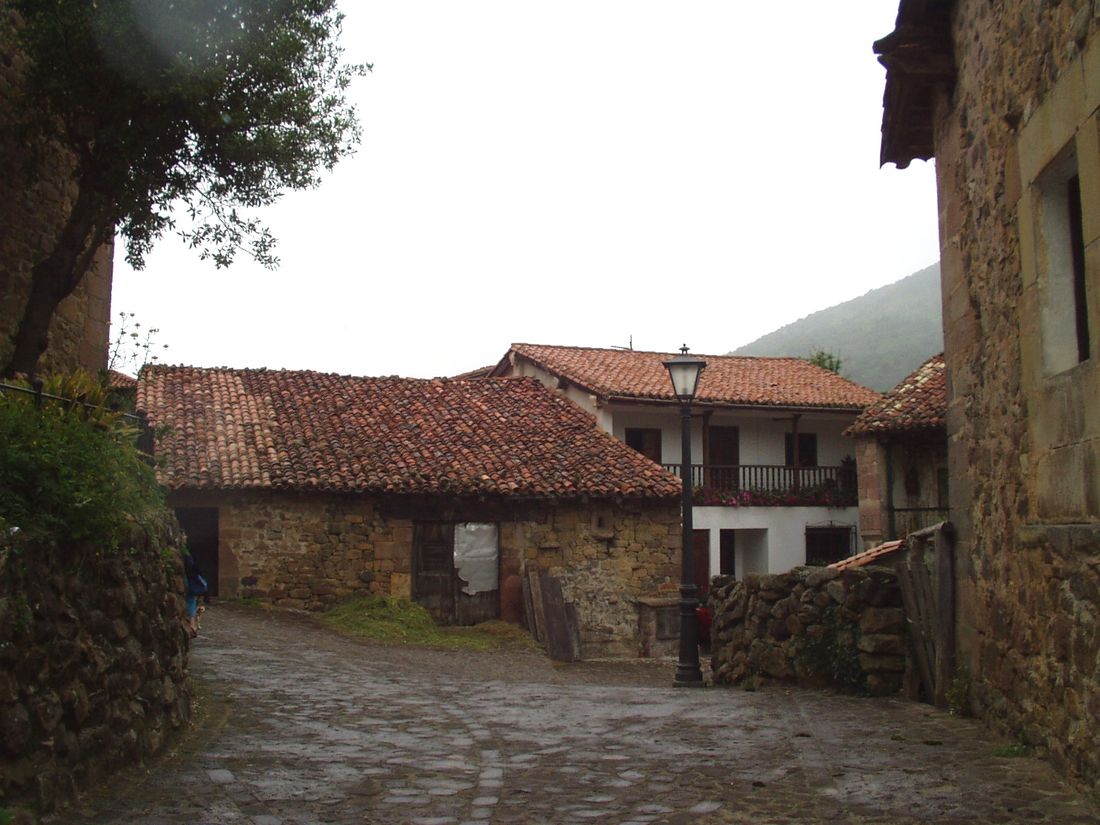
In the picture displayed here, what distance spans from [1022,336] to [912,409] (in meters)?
16.3

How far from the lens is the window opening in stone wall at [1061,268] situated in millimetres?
5980

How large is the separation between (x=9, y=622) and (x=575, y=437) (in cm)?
1841

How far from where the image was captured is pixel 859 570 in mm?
9805

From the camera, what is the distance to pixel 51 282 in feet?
33.9

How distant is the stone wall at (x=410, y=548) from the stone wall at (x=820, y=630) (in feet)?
28.9

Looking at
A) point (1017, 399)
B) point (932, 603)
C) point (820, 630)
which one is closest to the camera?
point (1017, 399)

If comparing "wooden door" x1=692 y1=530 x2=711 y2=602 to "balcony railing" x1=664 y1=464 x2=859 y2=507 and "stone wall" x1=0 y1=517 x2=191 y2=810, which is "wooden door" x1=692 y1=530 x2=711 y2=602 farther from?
"stone wall" x1=0 y1=517 x2=191 y2=810

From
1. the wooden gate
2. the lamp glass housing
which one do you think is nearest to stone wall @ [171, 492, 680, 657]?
the lamp glass housing

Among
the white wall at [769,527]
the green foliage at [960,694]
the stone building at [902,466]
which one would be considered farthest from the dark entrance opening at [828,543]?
the green foliage at [960,694]

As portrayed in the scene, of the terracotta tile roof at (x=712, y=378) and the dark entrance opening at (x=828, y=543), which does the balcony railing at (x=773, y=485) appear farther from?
the terracotta tile roof at (x=712, y=378)

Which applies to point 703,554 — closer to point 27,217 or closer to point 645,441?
point 645,441

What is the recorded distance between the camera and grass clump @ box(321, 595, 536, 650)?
17984mm

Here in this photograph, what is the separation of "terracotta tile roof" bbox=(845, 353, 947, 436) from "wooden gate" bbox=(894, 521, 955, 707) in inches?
501

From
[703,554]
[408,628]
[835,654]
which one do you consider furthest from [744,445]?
[835,654]
